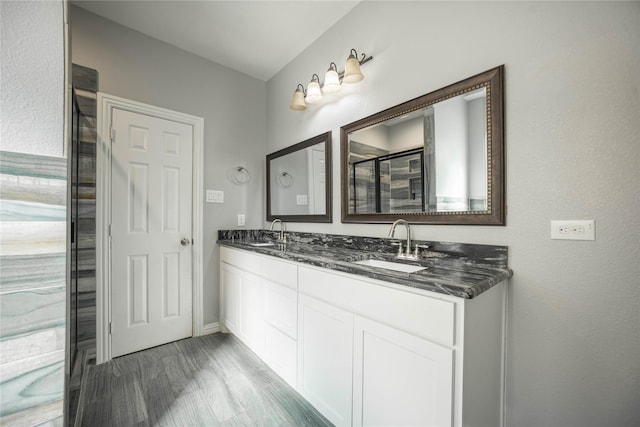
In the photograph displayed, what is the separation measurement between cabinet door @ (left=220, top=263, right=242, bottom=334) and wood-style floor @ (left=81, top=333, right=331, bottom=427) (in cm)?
26

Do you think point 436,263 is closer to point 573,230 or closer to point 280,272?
point 573,230

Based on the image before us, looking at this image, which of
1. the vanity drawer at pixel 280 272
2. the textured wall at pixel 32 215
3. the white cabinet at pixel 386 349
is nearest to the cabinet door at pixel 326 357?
the white cabinet at pixel 386 349

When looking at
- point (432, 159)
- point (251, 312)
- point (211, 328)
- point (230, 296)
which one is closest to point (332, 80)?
point (432, 159)

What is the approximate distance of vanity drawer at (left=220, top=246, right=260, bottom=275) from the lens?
6.53 ft

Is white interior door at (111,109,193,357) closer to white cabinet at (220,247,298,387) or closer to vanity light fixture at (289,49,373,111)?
white cabinet at (220,247,298,387)

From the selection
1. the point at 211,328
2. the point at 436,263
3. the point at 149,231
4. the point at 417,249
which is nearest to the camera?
the point at 436,263

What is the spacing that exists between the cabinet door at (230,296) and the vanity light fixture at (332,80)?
1546mm

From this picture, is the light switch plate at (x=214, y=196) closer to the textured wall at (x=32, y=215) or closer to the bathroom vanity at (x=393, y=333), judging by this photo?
the bathroom vanity at (x=393, y=333)

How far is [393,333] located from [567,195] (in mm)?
915

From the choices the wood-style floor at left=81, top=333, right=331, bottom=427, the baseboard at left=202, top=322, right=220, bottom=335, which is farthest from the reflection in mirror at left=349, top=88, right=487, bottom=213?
the baseboard at left=202, top=322, right=220, bottom=335

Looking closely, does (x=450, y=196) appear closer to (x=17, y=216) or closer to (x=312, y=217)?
(x=312, y=217)

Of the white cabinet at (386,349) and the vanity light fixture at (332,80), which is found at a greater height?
the vanity light fixture at (332,80)

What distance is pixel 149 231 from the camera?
7.43 ft

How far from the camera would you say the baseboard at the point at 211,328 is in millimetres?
2520
